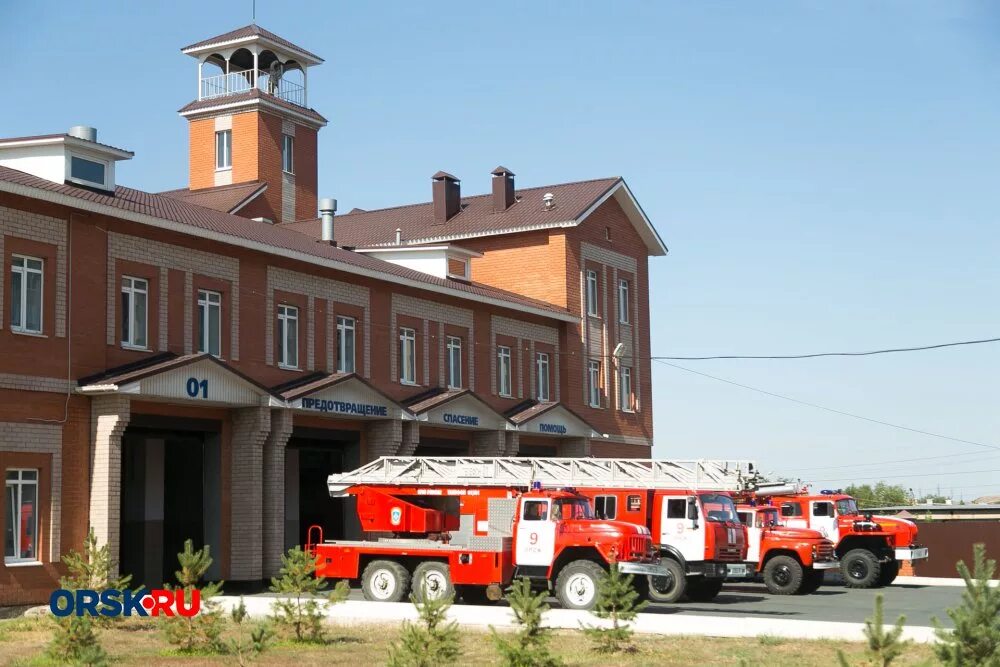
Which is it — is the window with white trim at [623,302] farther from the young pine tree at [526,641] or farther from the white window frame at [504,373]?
the young pine tree at [526,641]

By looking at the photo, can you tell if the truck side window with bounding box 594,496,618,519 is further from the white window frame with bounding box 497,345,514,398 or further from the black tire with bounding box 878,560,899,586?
the white window frame with bounding box 497,345,514,398

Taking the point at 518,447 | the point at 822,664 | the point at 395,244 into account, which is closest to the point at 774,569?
the point at 518,447

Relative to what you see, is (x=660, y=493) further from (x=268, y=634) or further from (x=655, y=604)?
(x=268, y=634)

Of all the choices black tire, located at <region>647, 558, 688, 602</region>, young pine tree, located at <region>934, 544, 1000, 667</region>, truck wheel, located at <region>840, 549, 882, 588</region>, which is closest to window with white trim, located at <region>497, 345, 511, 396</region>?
truck wheel, located at <region>840, 549, 882, 588</region>

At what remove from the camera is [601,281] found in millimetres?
48000

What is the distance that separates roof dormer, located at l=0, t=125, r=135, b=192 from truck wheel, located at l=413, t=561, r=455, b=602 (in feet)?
38.6

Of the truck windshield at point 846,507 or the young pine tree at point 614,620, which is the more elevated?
the truck windshield at point 846,507

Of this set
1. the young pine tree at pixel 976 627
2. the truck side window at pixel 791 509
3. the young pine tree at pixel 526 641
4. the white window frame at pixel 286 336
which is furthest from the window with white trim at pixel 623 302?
the young pine tree at pixel 976 627

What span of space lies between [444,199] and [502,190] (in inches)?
105

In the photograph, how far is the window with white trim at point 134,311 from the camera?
28489 millimetres

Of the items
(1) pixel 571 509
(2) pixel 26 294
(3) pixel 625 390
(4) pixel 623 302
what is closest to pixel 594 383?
(3) pixel 625 390

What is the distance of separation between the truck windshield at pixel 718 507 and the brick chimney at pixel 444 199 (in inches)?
953

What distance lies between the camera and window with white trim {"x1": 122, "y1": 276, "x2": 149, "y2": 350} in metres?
28.5

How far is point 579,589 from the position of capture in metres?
25.3
